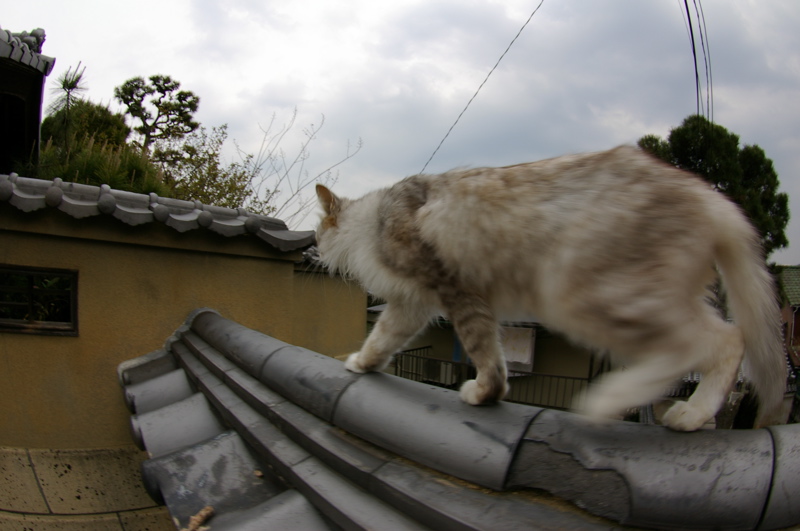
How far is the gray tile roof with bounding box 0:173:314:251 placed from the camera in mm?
2914

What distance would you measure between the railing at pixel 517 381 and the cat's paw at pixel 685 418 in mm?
8453

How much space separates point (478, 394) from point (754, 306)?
3.02ft

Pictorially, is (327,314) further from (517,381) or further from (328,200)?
(517,381)

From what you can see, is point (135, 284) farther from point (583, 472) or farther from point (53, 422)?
point (583, 472)

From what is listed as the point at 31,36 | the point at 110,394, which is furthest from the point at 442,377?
the point at 31,36

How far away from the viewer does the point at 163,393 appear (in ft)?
9.49

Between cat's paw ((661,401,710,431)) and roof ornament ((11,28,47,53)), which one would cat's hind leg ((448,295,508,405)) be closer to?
cat's paw ((661,401,710,431))

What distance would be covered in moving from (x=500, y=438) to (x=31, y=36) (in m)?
5.14

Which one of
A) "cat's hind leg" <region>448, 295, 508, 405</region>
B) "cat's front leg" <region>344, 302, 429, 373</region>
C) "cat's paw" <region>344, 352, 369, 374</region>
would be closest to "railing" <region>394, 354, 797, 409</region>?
"cat's front leg" <region>344, 302, 429, 373</region>

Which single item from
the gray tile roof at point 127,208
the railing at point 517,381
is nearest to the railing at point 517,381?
the railing at point 517,381

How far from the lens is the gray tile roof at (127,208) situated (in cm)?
291

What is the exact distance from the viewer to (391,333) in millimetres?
2344

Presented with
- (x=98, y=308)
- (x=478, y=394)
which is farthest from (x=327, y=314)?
(x=478, y=394)

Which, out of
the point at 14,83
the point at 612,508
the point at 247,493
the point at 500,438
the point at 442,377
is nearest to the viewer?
the point at 612,508
